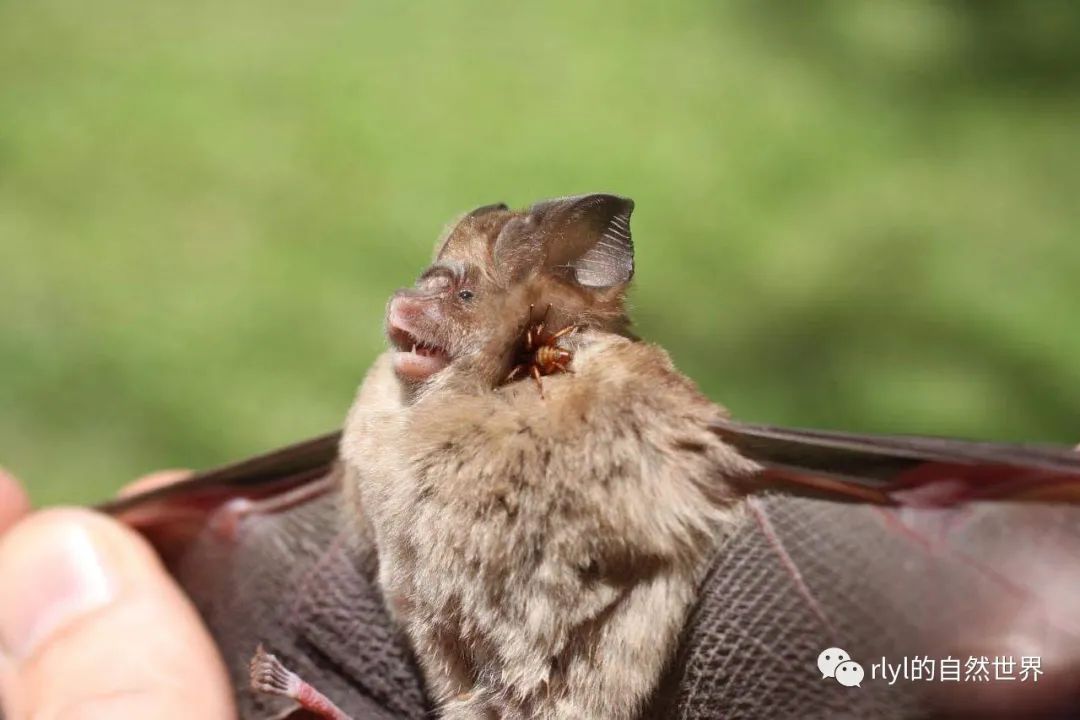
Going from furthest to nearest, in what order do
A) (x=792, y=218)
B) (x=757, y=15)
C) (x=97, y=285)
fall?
(x=97, y=285) < (x=757, y=15) < (x=792, y=218)

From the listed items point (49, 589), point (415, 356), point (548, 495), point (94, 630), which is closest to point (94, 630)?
point (94, 630)

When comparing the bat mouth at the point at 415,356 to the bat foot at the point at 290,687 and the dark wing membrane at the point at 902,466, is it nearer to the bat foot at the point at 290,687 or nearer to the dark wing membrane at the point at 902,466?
the dark wing membrane at the point at 902,466

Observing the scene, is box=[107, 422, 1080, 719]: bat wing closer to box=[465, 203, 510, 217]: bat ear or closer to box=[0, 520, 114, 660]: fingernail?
box=[0, 520, 114, 660]: fingernail

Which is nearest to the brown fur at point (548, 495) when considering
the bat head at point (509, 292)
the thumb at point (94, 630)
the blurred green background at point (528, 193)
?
the bat head at point (509, 292)

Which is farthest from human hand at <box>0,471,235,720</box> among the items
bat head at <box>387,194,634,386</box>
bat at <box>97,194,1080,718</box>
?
bat head at <box>387,194,634,386</box>

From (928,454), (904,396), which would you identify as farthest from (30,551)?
(904,396)

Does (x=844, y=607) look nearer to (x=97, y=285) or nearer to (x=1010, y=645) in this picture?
(x=1010, y=645)

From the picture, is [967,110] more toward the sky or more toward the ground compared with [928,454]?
more toward the sky
